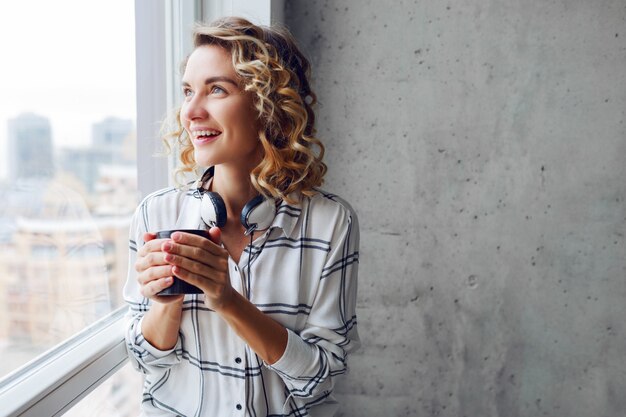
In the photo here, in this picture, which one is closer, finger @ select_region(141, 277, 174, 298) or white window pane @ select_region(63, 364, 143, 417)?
finger @ select_region(141, 277, 174, 298)

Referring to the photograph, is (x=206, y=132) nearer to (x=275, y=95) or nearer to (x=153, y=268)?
(x=275, y=95)

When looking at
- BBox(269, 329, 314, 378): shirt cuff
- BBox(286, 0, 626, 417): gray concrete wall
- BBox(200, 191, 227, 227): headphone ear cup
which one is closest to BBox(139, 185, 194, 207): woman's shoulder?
BBox(200, 191, 227, 227): headphone ear cup

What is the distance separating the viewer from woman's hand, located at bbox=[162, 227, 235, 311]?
2.81ft

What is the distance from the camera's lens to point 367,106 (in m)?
2.00

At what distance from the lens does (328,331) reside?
3.79 feet

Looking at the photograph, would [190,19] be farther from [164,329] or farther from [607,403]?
[607,403]

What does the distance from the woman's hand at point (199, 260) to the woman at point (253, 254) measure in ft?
0.57

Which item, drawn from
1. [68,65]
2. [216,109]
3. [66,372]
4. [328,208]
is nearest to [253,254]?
[328,208]

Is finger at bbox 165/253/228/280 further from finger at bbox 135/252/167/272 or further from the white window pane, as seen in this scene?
the white window pane

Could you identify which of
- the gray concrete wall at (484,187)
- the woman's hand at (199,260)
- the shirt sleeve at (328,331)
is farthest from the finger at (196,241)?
the gray concrete wall at (484,187)

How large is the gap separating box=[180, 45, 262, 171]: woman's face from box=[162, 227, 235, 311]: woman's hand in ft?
0.89

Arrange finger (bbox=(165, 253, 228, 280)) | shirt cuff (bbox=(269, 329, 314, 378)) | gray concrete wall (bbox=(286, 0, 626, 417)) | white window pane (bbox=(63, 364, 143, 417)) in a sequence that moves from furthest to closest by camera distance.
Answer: gray concrete wall (bbox=(286, 0, 626, 417))
white window pane (bbox=(63, 364, 143, 417))
shirt cuff (bbox=(269, 329, 314, 378))
finger (bbox=(165, 253, 228, 280))

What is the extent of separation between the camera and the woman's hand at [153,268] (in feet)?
2.86

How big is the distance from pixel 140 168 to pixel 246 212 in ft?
1.73
